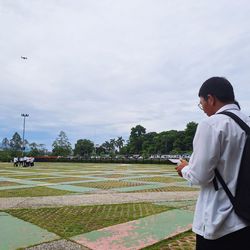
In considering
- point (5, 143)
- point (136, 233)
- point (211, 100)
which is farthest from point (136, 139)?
point (211, 100)

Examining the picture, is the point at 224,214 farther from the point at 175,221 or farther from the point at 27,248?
the point at 175,221

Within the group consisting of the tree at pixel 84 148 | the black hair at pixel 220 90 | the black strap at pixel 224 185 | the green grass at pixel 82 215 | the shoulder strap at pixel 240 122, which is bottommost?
the green grass at pixel 82 215

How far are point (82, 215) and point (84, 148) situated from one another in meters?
103

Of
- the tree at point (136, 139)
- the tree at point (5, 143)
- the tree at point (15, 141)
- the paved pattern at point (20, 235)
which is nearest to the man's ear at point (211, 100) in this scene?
the paved pattern at point (20, 235)

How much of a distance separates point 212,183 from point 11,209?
6494mm

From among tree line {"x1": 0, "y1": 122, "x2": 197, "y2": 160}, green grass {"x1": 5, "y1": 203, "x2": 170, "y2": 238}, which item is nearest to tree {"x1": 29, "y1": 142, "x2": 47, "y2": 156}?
tree line {"x1": 0, "y1": 122, "x2": 197, "y2": 160}

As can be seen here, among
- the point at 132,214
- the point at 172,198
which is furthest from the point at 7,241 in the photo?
the point at 172,198

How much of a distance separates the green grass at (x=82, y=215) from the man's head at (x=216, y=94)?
3624mm

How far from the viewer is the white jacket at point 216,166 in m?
2.01

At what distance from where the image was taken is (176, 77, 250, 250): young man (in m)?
2.01

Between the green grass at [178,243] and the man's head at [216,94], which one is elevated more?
the man's head at [216,94]

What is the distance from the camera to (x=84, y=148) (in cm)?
10844

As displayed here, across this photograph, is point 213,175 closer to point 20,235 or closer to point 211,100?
point 211,100

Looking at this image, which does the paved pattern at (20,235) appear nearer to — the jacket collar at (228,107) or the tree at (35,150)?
the jacket collar at (228,107)
